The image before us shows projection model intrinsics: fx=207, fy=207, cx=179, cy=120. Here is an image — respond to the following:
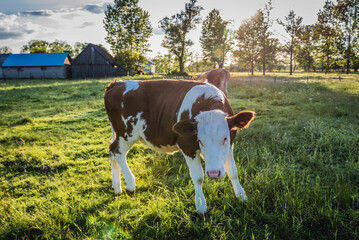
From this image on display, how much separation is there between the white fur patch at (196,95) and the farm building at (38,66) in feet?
124

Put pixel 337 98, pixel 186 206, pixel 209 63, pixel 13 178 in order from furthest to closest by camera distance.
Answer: pixel 209 63 → pixel 337 98 → pixel 13 178 → pixel 186 206

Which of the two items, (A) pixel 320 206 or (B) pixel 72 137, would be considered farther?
(B) pixel 72 137

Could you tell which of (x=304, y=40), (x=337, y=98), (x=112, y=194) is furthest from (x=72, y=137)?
(x=304, y=40)

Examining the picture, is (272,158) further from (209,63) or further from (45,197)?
(209,63)

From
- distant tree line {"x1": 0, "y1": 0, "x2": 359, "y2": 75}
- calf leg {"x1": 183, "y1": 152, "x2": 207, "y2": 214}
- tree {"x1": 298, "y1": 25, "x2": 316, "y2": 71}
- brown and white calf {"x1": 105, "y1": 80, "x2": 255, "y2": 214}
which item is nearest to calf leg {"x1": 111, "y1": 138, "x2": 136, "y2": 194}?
brown and white calf {"x1": 105, "y1": 80, "x2": 255, "y2": 214}

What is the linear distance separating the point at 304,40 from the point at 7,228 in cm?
5316

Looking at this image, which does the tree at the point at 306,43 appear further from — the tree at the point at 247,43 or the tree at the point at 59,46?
the tree at the point at 59,46

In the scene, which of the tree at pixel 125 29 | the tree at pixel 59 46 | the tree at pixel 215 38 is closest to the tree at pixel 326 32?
the tree at pixel 215 38

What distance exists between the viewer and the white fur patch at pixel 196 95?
2.83m

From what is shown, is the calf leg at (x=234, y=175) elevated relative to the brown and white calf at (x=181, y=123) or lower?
lower

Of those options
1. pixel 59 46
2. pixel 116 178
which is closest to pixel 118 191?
pixel 116 178

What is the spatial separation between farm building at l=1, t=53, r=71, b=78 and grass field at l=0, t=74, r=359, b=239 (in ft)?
110

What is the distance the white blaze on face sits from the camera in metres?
2.34

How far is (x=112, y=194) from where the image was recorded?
3545 mm
